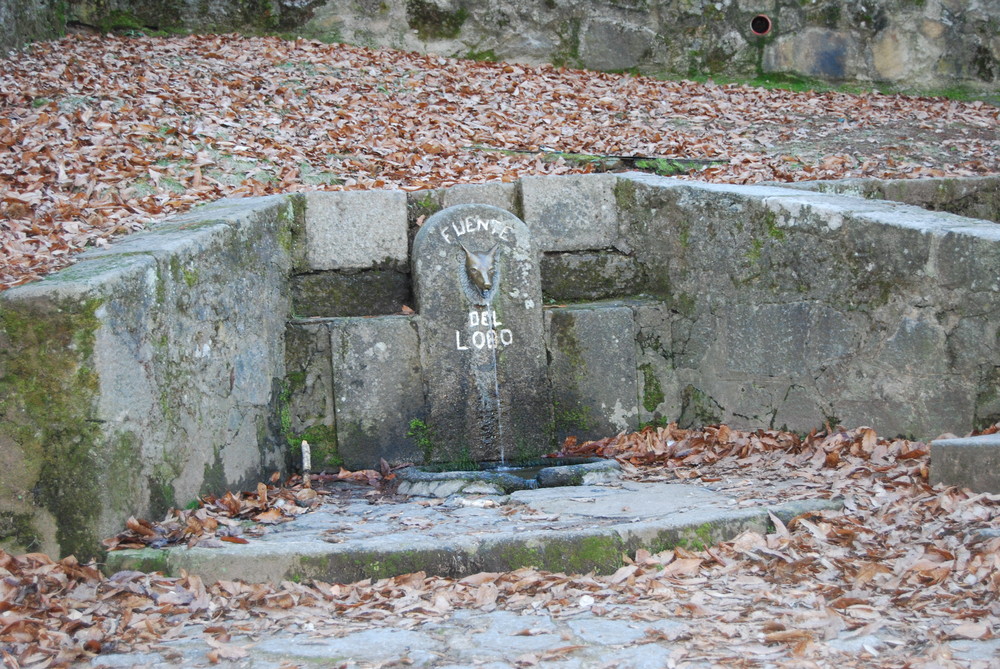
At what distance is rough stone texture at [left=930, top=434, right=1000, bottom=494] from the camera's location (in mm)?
3607

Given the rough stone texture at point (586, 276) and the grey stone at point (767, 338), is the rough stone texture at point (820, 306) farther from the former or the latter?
the rough stone texture at point (586, 276)

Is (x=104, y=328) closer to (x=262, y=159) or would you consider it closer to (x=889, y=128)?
(x=262, y=159)

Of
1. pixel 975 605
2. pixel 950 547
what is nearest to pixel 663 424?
pixel 950 547

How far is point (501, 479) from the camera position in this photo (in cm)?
477

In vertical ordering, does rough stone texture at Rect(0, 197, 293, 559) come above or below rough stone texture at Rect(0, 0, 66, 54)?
below

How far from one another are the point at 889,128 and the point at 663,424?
454 cm

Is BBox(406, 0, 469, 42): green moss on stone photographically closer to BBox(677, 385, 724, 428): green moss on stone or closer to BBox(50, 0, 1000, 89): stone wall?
BBox(50, 0, 1000, 89): stone wall

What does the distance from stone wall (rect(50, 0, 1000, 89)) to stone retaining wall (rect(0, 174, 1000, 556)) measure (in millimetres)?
4597

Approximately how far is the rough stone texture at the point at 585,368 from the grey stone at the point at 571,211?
535 mm

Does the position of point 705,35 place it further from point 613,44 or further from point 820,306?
point 820,306

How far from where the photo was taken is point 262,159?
269 inches

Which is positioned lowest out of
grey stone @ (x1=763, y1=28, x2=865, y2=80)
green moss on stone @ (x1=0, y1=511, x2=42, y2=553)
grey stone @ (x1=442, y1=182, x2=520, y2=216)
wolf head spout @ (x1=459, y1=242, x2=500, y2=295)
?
green moss on stone @ (x1=0, y1=511, x2=42, y2=553)

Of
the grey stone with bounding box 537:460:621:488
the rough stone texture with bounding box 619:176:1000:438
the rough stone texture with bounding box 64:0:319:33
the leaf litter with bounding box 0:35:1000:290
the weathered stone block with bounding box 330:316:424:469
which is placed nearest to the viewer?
the rough stone texture with bounding box 619:176:1000:438

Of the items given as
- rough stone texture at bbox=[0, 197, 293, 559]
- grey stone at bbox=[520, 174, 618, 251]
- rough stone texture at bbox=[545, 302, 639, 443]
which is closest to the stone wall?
grey stone at bbox=[520, 174, 618, 251]
